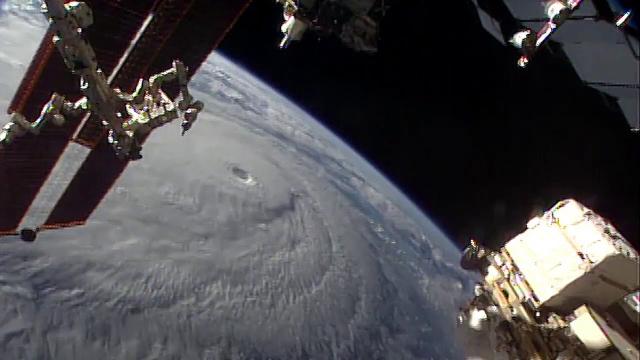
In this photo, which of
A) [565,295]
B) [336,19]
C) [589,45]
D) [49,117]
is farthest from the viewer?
[589,45]

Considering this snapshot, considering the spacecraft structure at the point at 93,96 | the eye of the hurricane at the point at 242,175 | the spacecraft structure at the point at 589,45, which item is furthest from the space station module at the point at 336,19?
the eye of the hurricane at the point at 242,175

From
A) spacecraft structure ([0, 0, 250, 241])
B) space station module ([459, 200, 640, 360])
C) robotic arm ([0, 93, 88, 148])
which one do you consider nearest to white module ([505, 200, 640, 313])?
space station module ([459, 200, 640, 360])

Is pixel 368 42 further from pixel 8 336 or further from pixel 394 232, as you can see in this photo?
pixel 394 232

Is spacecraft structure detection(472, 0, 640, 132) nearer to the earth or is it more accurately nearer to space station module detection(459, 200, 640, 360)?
space station module detection(459, 200, 640, 360)

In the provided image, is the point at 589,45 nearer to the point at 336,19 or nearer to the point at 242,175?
the point at 336,19

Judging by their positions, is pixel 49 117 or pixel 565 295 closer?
pixel 49 117

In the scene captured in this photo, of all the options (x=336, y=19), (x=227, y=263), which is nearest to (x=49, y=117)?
(x=336, y=19)
